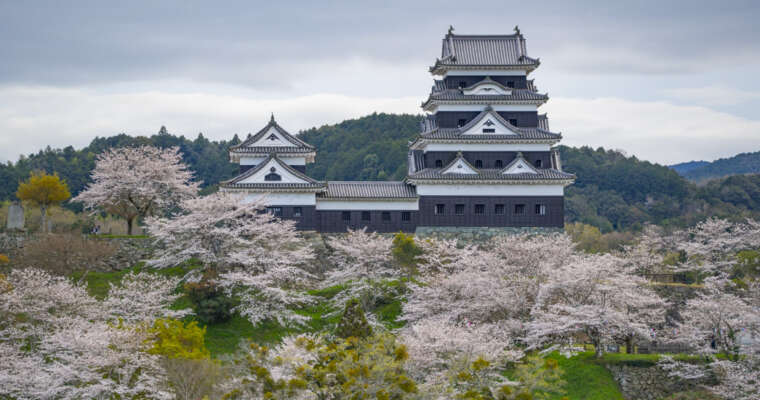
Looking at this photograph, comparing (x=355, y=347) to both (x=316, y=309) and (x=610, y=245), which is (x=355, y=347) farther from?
(x=610, y=245)

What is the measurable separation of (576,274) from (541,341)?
8.51 feet

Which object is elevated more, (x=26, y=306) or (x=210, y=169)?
(x=210, y=169)

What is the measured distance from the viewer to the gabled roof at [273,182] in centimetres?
3444

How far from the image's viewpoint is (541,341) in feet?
78.9

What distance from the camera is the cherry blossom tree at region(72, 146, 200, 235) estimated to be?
3444 centimetres

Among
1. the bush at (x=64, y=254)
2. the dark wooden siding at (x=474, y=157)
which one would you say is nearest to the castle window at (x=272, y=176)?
the dark wooden siding at (x=474, y=157)

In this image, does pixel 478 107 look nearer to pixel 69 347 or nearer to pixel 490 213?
pixel 490 213

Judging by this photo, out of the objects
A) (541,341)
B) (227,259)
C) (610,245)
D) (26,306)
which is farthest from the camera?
(610,245)

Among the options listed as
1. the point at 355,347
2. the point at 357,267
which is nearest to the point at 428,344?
the point at 355,347

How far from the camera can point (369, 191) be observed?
36.2 meters

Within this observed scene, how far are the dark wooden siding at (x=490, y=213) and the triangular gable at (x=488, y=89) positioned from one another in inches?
226

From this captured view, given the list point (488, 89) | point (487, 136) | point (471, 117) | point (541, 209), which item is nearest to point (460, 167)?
point (487, 136)

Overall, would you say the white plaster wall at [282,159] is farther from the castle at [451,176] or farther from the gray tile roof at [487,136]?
the gray tile roof at [487,136]

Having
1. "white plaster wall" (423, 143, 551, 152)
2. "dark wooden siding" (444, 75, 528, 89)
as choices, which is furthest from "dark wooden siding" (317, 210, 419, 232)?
"dark wooden siding" (444, 75, 528, 89)
